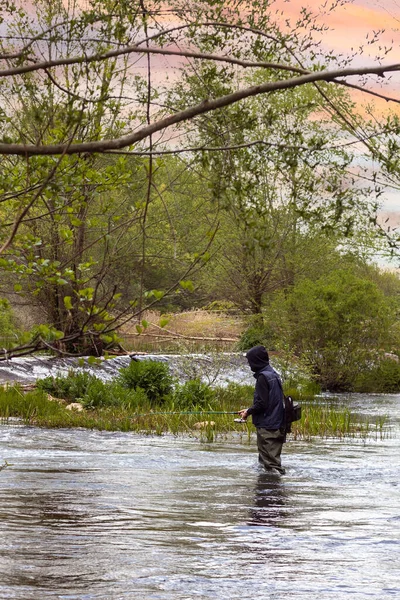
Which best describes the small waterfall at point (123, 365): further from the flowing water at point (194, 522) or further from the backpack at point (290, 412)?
the backpack at point (290, 412)

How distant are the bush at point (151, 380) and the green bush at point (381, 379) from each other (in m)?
10.4

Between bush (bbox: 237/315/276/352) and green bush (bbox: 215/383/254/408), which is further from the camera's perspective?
bush (bbox: 237/315/276/352)

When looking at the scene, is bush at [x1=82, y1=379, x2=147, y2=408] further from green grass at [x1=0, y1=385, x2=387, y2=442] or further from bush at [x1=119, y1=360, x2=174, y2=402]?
bush at [x1=119, y1=360, x2=174, y2=402]

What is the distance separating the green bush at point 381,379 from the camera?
32.3 m

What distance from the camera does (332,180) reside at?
585 cm

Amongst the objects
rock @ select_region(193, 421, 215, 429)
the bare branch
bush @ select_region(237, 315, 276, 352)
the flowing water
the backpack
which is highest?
bush @ select_region(237, 315, 276, 352)

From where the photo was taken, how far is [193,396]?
2267 centimetres

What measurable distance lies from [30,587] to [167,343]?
113 ft

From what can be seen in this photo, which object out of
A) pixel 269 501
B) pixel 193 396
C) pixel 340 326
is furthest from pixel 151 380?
pixel 269 501

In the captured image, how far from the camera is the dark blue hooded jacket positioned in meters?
13.8

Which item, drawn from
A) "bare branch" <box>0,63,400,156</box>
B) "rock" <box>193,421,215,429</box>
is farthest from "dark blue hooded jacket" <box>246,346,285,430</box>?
"bare branch" <box>0,63,400,156</box>

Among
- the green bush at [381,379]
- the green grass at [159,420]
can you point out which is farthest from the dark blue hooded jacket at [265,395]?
the green bush at [381,379]

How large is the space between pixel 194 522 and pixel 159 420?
10279 millimetres

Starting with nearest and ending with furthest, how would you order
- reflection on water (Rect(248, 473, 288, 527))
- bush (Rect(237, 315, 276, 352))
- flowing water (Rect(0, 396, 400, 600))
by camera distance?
1. flowing water (Rect(0, 396, 400, 600))
2. reflection on water (Rect(248, 473, 288, 527))
3. bush (Rect(237, 315, 276, 352))
